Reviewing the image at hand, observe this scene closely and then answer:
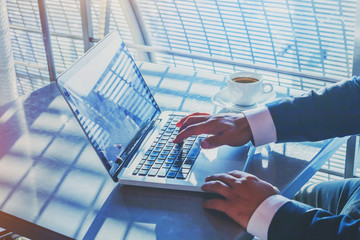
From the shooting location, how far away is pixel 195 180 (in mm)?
809

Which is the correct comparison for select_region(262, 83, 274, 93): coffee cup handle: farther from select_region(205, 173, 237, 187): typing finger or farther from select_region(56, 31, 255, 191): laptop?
select_region(205, 173, 237, 187): typing finger

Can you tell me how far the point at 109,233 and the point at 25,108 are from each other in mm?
551

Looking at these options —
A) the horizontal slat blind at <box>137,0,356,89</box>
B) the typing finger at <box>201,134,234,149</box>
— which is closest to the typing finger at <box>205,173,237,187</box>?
the typing finger at <box>201,134,234,149</box>

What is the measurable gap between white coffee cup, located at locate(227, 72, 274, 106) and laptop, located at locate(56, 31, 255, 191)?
0.54 feet

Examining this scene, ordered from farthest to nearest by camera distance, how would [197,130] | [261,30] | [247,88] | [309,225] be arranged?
[261,30]
[247,88]
[197,130]
[309,225]

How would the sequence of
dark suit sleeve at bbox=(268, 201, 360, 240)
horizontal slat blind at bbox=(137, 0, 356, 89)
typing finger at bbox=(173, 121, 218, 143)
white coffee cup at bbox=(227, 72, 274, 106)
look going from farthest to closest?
horizontal slat blind at bbox=(137, 0, 356, 89) → white coffee cup at bbox=(227, 72, 274, 106) → typing finger at bbox=(173, 121, 218, 143) → dark suit sleeve at bbox=(268, 201, 360, 240)

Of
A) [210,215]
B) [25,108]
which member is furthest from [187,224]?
[25,108]

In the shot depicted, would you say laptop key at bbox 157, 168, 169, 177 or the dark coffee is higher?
the dark coffee

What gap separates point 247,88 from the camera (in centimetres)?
107

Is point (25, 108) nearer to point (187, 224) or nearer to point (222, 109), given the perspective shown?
point (222, 109)

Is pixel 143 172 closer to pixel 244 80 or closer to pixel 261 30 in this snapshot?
pixel 244 80

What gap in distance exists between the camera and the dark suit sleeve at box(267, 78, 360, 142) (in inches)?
37.5

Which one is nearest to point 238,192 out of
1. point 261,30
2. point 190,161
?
point 190,161

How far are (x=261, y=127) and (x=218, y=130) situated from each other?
88 mm
